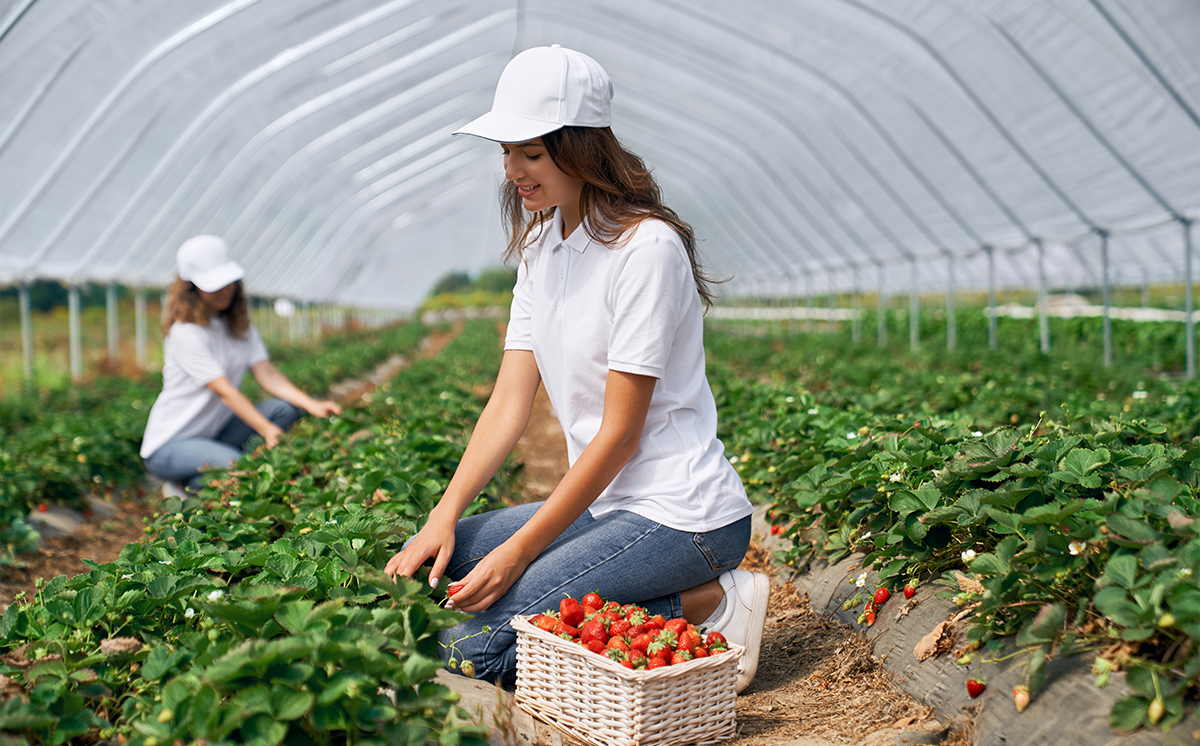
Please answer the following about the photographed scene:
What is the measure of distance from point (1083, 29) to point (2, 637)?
7.29m

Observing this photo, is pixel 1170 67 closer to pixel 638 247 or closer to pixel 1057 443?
pixel 1057 443

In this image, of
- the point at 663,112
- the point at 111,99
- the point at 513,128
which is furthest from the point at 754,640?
the point at 663,112

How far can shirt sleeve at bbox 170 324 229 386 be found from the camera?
15.8 ft

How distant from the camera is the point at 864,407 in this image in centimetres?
472

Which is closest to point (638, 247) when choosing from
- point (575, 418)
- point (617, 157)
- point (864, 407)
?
point (617, 157)

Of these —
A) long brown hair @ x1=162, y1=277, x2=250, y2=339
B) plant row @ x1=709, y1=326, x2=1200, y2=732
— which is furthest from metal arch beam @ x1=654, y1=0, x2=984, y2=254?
plant row @ x1=709, y1=326, x2=1200, y2=732

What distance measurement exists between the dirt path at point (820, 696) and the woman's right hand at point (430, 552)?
2.70 ft

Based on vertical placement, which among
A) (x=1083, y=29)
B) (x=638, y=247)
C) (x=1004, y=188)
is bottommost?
(x=638, y=247)

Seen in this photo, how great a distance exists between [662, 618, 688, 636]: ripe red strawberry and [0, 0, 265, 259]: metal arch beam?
719 cm

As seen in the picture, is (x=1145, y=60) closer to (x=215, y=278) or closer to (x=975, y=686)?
(x=975, y=686)

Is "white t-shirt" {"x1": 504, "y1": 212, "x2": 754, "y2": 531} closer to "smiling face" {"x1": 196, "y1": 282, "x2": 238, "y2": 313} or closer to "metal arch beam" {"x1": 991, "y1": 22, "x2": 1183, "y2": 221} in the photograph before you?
"smiling face" {"x1": 196, "y1": 282, "x2": 238, "y2": 313}

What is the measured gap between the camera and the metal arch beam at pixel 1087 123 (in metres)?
7.20

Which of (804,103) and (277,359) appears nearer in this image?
(804,103)

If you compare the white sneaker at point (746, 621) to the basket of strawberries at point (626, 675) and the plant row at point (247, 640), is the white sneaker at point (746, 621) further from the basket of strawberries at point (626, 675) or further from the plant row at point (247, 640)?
the plant row at point (247, 640)
